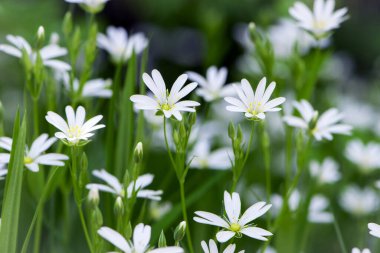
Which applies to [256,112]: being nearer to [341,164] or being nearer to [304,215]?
[304,215]

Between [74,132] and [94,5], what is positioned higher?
[94,5]

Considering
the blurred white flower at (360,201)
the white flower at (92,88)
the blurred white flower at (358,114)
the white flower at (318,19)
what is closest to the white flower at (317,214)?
the blurred white flower at (360,201)

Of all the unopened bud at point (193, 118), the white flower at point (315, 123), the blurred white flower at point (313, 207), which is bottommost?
the blurred white flower at point (313, 207)

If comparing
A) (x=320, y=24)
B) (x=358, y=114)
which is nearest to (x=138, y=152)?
(x=320, y=24)

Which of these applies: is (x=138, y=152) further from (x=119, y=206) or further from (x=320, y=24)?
(x=320, y=24)

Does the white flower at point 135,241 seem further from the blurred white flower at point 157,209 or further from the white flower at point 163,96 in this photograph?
the blurred white flower at point 157,209

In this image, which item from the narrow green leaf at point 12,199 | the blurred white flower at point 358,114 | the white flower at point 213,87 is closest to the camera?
the narrow green leaf at point 12,199
